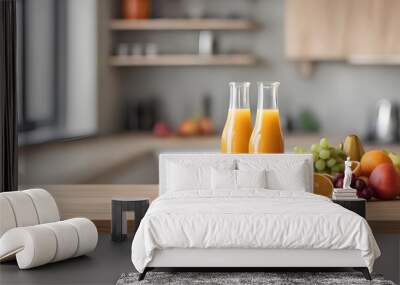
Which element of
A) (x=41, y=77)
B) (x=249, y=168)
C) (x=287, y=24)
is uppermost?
(x=287, y=24)

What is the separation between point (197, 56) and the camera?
7.52 m

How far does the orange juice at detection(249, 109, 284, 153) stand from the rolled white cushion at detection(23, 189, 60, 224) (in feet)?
3.78

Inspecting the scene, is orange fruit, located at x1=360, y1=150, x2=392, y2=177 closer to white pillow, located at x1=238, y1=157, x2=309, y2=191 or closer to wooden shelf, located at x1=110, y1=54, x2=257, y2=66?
white pillow, located at x1=238, y1=157, x2=309, y2=191

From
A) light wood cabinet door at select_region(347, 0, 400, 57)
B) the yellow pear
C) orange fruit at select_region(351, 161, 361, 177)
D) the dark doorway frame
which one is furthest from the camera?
light wood cabinet door at select_region(347, 0, 400, 57)

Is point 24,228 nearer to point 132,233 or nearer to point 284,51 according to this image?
point 132,233

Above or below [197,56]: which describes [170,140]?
below

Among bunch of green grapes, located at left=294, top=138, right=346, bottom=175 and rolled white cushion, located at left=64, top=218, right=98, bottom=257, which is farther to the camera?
bunch of green grapes, located at left=294, top=138, right=346, bottom=175

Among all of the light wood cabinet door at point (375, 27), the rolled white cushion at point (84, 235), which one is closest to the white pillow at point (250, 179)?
the rolled white cushion at point (84, 235)

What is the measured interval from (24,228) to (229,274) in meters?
1.03

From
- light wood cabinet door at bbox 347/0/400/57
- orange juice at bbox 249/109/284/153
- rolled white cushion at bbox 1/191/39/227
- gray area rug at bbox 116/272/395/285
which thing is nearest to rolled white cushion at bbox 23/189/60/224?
rolled white cushion at bbox 1/191/39/227

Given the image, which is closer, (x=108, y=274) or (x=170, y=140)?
(x=108, y=274)

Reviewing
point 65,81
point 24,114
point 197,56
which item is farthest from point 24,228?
point 197,56

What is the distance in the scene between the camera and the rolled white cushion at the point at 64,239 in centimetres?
416

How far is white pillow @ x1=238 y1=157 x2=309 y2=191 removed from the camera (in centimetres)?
462
